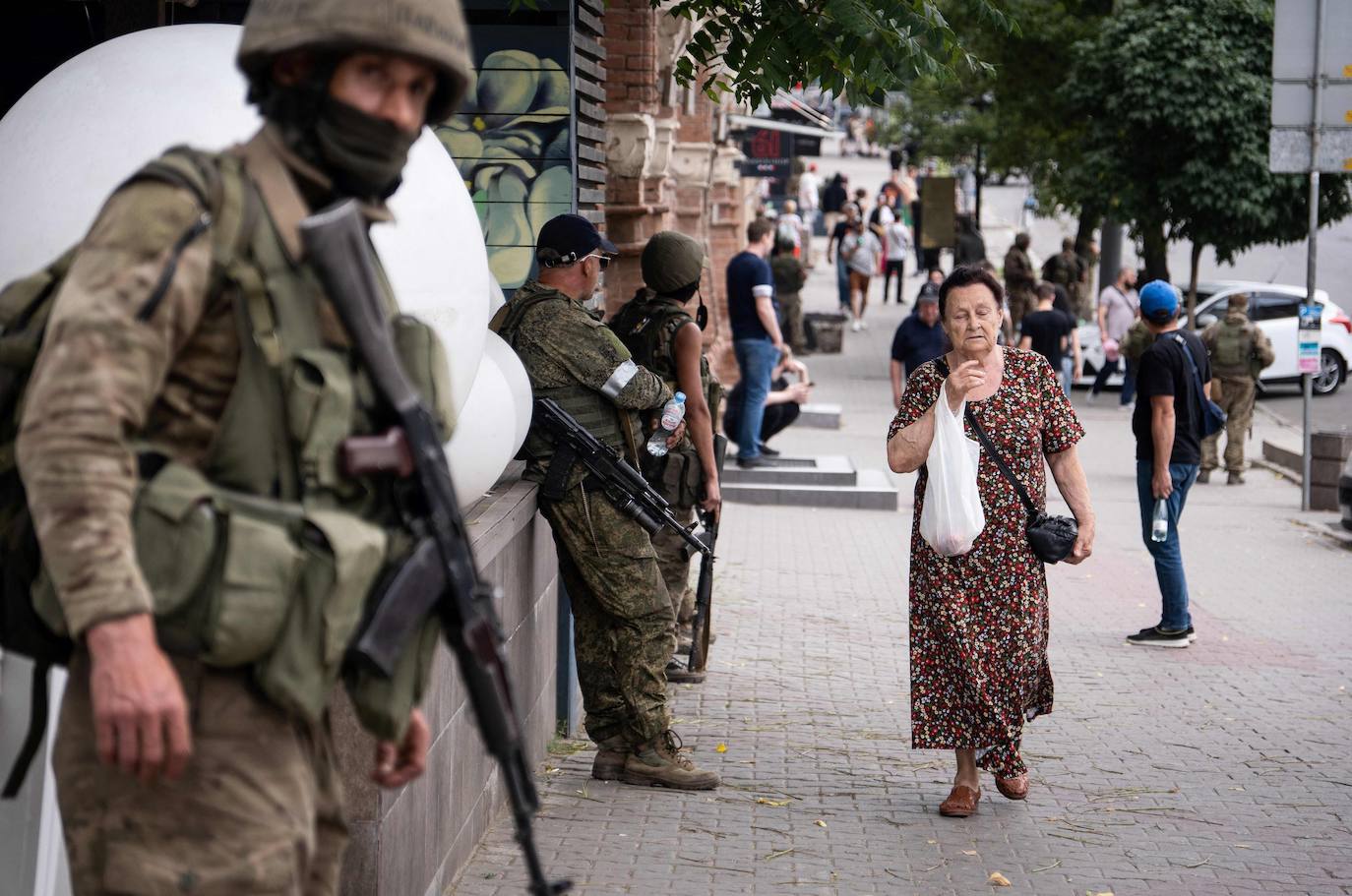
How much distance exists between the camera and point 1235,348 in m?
17.6

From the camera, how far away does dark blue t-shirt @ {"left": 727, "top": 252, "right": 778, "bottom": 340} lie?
1527 centimetres

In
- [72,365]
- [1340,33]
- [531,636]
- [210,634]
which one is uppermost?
[1340,33]

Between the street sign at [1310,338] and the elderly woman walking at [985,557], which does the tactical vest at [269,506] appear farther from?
the street sign at [1310,338]

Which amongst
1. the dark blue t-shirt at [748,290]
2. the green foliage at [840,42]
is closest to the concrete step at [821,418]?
the dark blue t-shirt at [748,290]

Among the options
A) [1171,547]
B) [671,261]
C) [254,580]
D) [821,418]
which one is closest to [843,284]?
[821,418]

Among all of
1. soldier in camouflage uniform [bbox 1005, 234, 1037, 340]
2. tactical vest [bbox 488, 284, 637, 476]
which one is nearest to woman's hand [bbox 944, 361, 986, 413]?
tactical vest [bbox 488, 284, 637, 476]

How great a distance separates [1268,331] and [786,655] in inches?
715

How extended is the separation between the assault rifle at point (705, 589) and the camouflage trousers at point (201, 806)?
515cm

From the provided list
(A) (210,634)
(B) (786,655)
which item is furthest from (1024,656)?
(A) (210,634)

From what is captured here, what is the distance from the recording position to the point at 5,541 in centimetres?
261

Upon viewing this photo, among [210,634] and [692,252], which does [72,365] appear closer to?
[210,634]

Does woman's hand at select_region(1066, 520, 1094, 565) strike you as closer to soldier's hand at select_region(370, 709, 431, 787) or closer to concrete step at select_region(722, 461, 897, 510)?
soldier's hand at select_region(370, 709, 431, 787)

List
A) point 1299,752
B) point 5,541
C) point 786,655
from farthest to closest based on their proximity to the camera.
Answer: point 786,655, point 1299,752, point 5,541

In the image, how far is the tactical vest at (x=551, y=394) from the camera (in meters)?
6.24
